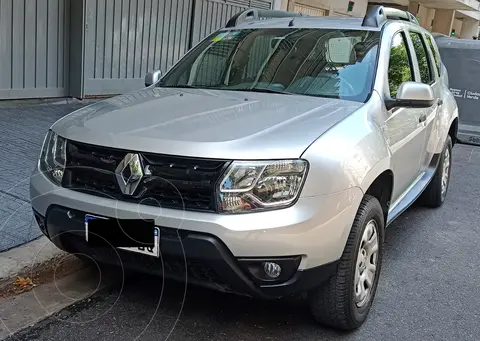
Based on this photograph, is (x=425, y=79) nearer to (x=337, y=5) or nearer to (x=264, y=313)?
(x=264, y=313)

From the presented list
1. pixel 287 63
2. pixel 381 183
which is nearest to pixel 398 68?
pixel 287 63

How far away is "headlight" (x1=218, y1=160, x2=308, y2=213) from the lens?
8.59 feet

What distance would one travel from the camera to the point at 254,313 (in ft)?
10.9

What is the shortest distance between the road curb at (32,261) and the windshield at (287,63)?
147cm

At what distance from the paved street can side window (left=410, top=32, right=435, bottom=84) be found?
135 inches

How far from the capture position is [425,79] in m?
4.93

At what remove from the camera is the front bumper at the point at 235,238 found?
8.49 ft

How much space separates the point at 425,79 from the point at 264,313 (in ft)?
9.07

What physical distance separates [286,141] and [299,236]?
1.56ft

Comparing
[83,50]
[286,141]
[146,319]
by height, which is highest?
[286,141]

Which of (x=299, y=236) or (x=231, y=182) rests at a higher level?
(x=231, y=182)

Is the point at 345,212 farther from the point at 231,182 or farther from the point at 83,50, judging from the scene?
the point at 83,50

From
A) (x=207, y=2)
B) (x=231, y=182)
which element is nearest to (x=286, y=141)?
(x=231, y=182)

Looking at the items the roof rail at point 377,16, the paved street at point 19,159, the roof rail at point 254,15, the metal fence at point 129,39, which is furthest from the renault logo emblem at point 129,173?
the metal fence at point 129,39
